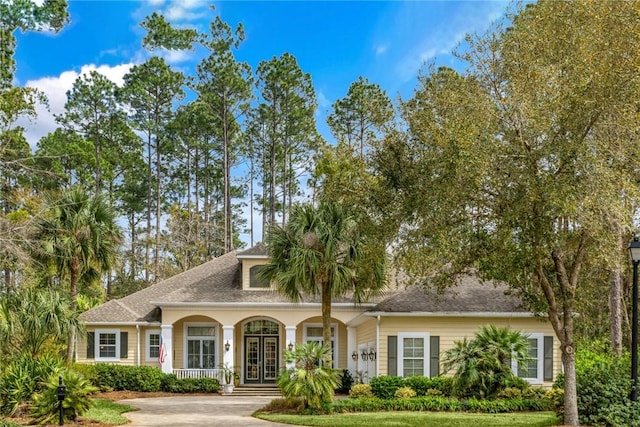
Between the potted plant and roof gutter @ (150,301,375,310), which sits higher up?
roof gutter @ (150,301,375,310)

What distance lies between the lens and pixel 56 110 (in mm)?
44844

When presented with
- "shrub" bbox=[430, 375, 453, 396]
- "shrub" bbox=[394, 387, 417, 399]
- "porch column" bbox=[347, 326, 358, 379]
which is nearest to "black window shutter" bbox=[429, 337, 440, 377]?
"shrub" bbox=[430, 375, 453, 396]

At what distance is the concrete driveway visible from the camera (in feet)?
54.0

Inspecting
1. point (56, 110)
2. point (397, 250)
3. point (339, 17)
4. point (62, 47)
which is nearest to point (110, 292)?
point (56, 110)

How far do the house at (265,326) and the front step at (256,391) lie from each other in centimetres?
106

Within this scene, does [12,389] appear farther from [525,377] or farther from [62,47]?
[62,47]

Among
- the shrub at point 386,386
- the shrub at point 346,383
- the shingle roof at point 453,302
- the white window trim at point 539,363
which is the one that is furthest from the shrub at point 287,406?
the white window trim at point 539,363

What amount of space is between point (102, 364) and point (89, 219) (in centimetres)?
591

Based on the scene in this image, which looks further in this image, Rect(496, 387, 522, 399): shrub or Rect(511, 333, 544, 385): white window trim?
Rect(511, 333, 544, 385): white window trim

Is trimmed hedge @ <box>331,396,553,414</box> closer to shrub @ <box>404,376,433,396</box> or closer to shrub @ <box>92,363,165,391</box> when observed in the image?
shrub @ <box>404,376,433,396</box>

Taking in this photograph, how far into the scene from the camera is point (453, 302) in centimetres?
2328

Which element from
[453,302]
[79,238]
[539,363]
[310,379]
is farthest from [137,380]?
[539,363]

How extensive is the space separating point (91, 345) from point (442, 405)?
15514mm

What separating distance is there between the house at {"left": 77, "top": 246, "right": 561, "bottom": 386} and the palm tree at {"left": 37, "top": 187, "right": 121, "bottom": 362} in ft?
8.35
